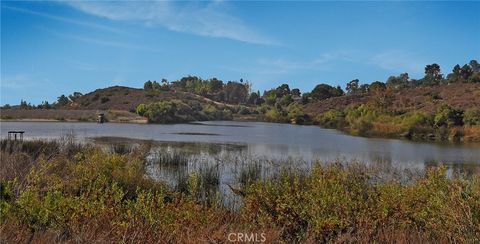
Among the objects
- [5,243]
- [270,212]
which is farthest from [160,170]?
[5,243]

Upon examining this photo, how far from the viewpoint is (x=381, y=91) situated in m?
91.8

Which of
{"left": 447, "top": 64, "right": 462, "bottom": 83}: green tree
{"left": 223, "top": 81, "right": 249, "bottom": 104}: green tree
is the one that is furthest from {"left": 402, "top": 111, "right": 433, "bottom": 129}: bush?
{"left": 223, "top": 81, "right": 249, "bottom": 104}: green tree

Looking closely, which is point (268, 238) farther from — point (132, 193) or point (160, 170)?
point (160, 170)

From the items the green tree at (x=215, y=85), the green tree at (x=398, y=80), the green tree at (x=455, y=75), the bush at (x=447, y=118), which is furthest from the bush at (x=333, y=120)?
the green tree at (x=215, y=85)

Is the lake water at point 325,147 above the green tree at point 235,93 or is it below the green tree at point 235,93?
below

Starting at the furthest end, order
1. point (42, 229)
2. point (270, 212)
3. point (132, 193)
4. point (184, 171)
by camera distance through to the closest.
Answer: point (184, 171)
point (132, 193)
point (270, 212)
point (42, 229)

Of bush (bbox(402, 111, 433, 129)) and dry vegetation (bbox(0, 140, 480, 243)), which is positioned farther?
bush (bbox(402, 111, 433, 129))

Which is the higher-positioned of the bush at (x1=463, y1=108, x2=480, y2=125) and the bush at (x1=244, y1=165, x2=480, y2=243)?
the bush at (x1=463, y1=108, x2=480, y2=125)

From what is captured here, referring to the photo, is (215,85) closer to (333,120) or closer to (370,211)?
(333,120)

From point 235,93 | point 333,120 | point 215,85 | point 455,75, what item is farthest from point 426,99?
point 215,85

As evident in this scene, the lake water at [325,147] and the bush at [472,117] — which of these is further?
the bush at [472,117]

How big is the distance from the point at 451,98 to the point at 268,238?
80.8m

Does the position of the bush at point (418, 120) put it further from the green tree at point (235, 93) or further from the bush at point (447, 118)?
the green tree at point (235, 93)

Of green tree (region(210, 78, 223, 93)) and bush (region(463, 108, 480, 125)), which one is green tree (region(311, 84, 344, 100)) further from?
bush (region(463, 108, 480, 125))
